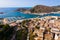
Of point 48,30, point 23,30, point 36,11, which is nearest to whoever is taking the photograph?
point 48,30

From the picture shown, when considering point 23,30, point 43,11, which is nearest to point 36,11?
point 43,11

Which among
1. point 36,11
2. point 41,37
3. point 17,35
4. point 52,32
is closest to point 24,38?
point 17,35

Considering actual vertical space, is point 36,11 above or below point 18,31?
below

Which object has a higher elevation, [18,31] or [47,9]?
[18,31]

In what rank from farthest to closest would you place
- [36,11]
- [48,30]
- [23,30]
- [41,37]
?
1. [36,11]
2. [23,30]
3. [48,30]
4. [41,37]

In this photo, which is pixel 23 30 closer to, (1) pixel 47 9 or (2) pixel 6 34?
(2) pixel 6 34

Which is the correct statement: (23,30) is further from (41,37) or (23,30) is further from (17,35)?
(41,37)

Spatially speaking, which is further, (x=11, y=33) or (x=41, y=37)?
(x=11, y=33)

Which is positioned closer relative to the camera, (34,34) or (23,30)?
(34,34)

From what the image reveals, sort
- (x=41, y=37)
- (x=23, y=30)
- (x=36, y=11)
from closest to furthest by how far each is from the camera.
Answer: (x=41, y=37) → (x=23, y=30) → (x=36, y=11)
